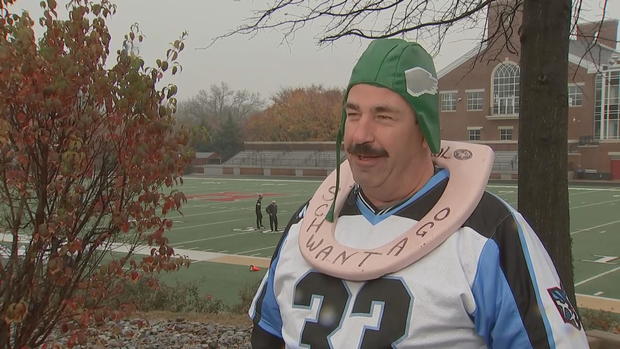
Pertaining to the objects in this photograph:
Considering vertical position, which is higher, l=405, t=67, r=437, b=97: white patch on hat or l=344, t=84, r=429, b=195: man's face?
l=405, t=67, r=437, b=97: white patch on hat

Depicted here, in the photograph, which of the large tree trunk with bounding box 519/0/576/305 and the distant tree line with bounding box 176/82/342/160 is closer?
the large tree trunk with bounding box 519/0/576/305

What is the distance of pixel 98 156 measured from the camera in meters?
3.86

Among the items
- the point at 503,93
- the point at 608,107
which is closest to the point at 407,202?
the point at 608,107

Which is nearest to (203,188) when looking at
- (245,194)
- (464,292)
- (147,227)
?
(245,194)

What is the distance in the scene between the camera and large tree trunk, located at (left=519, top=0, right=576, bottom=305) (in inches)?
175

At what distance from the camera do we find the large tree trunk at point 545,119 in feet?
14.6

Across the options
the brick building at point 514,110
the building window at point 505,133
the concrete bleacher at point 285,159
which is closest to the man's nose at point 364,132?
the brick building at point 514,110

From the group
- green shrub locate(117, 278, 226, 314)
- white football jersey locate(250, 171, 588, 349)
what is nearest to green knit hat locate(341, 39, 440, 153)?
white football jersey locate(250, 171, 588, 349)

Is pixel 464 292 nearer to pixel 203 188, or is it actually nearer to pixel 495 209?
pixel 495 209

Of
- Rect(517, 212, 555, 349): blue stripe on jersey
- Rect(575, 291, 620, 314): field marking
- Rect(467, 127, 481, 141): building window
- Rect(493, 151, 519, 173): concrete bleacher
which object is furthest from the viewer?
Rect(467, 127, 481, 141): building window

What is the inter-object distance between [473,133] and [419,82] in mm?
52105

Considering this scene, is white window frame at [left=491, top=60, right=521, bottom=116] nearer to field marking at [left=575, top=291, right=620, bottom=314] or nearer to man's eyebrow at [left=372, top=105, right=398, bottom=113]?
field marking at [left=575, top=291, right=620, bottom=314]

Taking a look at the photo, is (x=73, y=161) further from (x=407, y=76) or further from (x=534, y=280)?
(x=534, y=280)

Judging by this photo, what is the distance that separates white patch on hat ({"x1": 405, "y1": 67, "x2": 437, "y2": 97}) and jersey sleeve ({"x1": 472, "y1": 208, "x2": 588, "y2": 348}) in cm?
50
